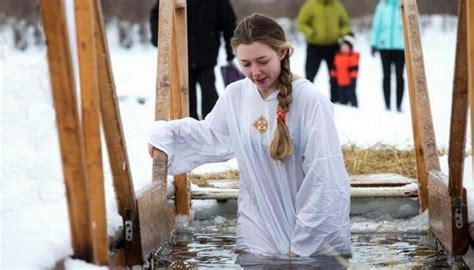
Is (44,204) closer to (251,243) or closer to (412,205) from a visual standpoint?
(251,243)

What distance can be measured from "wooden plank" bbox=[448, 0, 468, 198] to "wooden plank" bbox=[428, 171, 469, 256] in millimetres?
79

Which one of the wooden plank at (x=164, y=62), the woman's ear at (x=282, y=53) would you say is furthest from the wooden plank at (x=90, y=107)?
the wooden plank at (x=164, y=62)

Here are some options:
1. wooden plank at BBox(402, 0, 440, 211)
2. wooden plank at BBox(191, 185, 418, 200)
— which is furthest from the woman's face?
wooden plank at BBox(191, 185, 418, 200)

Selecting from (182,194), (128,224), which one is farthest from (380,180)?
(128,224)

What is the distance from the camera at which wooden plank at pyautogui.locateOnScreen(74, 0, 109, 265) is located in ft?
14.5

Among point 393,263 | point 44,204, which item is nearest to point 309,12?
point 393,263

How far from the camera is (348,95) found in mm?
17297

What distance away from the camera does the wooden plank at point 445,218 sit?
5691 mm

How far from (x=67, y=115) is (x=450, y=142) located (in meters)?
2.14

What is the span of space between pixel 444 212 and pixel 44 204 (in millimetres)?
2007

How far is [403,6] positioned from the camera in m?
7.22

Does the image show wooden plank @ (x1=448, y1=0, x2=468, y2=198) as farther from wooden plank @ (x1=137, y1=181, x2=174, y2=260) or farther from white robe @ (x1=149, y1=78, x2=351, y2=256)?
wooden plank @ (x1=137, y1=181, x2=174, y2=260)

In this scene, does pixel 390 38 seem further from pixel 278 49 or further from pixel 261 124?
pixel 278 49

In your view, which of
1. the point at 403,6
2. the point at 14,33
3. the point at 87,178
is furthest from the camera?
the point at 14,33
